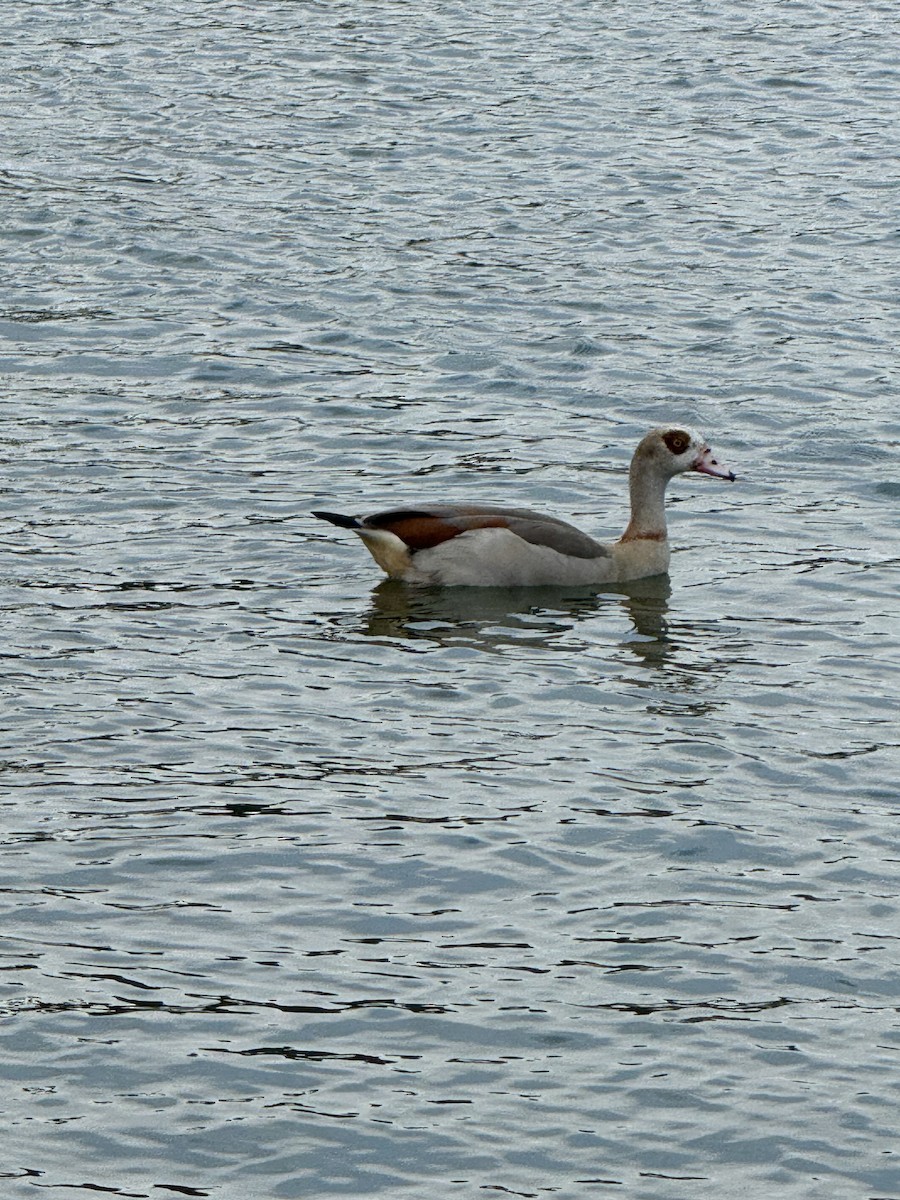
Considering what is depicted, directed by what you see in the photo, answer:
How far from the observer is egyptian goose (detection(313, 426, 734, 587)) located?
15172 mm

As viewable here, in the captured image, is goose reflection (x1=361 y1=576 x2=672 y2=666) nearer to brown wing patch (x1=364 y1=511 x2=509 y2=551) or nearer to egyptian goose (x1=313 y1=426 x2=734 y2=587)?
egyptian goose (x1=313 y1=426 x2=734 y2=587)

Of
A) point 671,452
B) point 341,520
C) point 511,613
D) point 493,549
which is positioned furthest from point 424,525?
point 671,452

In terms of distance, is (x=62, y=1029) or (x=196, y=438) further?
(x=196, y=438)

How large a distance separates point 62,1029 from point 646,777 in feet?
12.5

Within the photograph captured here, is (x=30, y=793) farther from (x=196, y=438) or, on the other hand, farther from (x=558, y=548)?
(x=196, y=438)

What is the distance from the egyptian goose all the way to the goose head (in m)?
0.56

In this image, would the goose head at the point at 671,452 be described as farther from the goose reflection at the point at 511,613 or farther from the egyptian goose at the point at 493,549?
the goose reflection at the point at 511,613

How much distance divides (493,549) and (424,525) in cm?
47

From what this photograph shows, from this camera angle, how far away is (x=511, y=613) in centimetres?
1509

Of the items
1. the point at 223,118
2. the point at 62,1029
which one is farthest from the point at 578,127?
the point at 62,1029

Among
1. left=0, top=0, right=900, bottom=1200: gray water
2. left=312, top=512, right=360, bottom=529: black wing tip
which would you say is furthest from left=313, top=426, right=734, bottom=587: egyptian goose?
left=0, top=0, right=900, bottom=1200: gray water

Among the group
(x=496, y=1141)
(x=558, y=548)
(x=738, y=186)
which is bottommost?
(x=496, y=1141)

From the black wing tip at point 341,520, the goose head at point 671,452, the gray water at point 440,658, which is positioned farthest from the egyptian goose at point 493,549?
the goose head at point 671,452

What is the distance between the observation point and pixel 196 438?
17766mm
